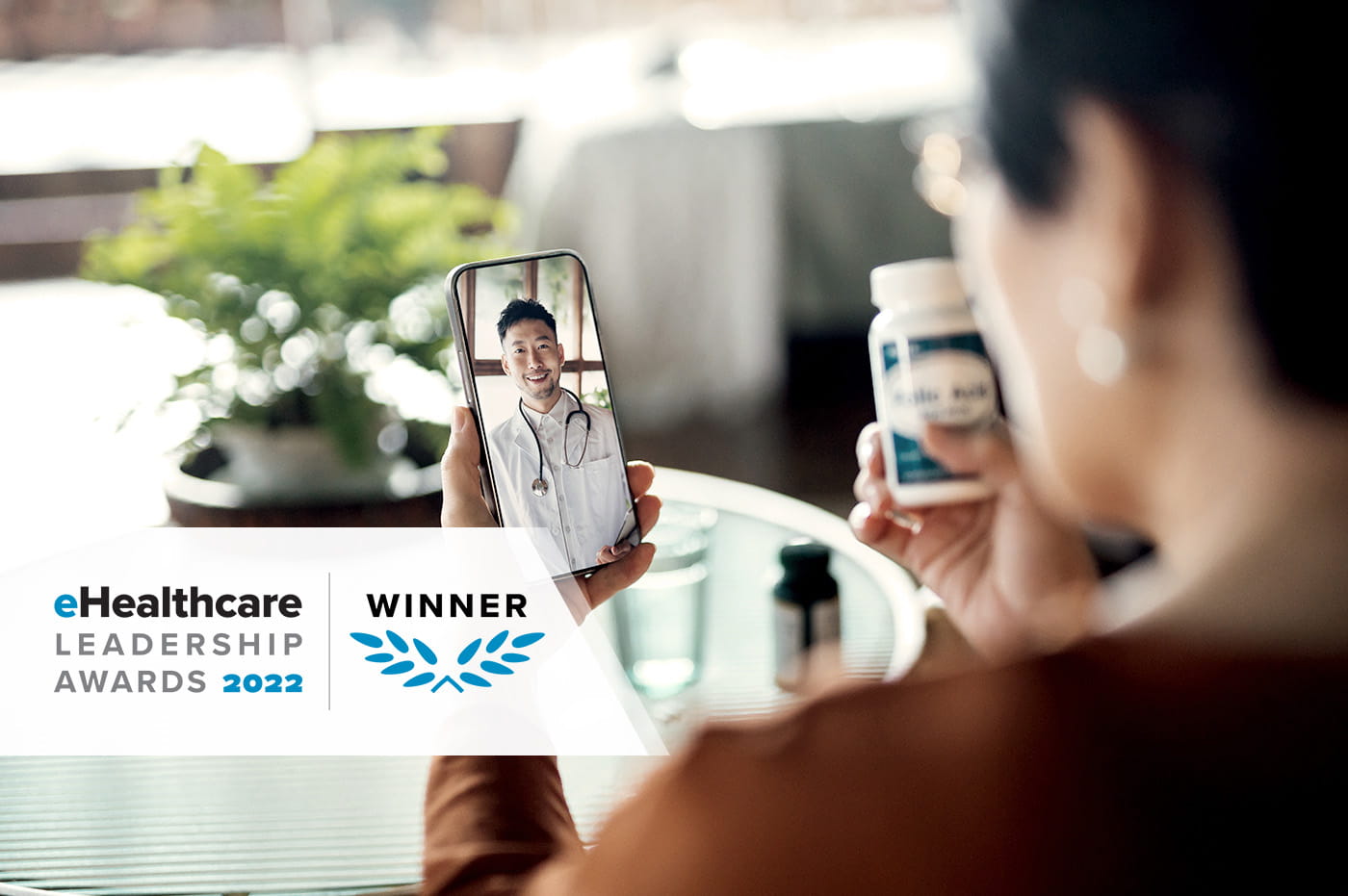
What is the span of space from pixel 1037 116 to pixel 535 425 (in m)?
0.31

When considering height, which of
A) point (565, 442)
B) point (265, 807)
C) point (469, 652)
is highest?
point (565, 442)

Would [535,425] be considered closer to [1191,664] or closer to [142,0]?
[1191,664]

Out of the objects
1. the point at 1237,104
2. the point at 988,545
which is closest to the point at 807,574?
the point at 988,545

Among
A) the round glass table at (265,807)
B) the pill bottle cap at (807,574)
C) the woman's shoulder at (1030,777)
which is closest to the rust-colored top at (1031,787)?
the woman's shoulder at (1030,777)

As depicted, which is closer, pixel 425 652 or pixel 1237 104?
pixel 1237 104

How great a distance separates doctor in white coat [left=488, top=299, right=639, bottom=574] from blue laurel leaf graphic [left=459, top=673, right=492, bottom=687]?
2.6 inches

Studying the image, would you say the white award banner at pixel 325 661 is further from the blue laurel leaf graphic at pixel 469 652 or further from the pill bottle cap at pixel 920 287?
the pill bottle cap at pixel 920 287

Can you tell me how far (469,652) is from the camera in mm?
594

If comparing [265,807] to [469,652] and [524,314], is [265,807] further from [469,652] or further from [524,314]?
[524,314]

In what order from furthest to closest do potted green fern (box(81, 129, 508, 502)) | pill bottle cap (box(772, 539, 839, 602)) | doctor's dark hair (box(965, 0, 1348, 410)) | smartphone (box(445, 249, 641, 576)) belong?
potted green fern (box(81, 129, 508, 502)) < pill bottle cap (box(772, 539, 839, 602)) < smartphone (box(445, 249, 641, 576)) < doctor's dark hair (box(965, 0, 1348, 410))

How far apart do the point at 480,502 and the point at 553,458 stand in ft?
0.14

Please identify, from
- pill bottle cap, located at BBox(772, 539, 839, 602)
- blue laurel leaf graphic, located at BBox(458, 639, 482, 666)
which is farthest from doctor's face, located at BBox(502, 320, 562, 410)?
pill bottle cap, located at BBox(772, 539, 839, 602)

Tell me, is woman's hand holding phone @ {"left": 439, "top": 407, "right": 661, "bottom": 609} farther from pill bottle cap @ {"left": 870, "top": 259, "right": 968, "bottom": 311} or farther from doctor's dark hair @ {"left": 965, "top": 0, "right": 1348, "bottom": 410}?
doctor's dark hair @ {"left": 965, "top": 0, "right": 1348, "bottom": 410}

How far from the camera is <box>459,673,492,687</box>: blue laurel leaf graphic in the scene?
1.93 feet
